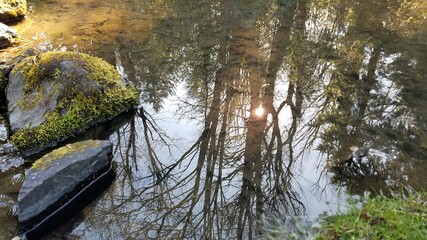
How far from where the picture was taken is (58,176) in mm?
3932

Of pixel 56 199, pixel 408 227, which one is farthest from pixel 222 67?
pixel 408 227

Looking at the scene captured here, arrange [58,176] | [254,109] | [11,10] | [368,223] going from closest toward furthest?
[368,223], [58,176], [254,109], [11,10]

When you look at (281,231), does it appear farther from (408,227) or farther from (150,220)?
(150,220)

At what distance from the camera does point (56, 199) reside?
386 centimetres

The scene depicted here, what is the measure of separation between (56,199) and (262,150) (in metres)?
2.44

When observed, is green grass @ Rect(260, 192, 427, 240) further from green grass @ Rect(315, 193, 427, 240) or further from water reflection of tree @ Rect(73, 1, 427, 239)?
water reflection of tree @ Rect(73, 1, 427, 239)

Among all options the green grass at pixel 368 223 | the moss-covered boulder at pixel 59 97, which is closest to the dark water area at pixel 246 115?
the green grass at pixel 368 223

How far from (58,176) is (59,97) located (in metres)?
1.72

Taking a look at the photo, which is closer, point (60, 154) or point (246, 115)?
point (60, 154)

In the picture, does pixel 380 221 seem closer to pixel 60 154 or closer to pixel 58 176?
pixel 58 176

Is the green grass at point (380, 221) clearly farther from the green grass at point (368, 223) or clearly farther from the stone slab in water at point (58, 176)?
the stone slab in water at point (58, 176)

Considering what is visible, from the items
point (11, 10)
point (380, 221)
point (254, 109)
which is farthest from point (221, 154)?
point (11, 10)

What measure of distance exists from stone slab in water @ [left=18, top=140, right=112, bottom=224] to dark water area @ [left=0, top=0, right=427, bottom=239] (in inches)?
9.0

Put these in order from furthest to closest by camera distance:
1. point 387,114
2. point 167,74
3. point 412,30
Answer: point 412,30 < point 167,74 < point 387,114
